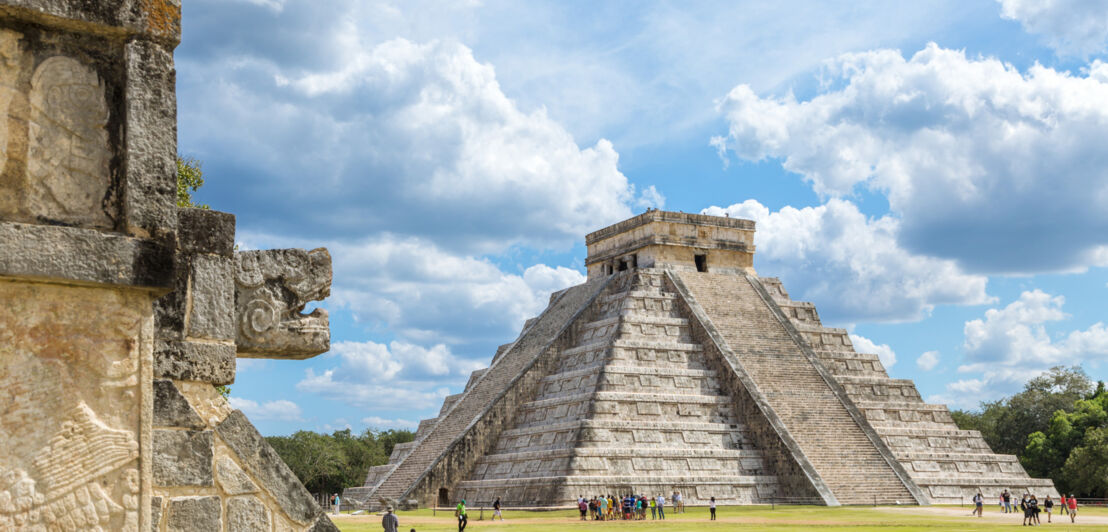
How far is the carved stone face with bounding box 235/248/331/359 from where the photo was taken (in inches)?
179

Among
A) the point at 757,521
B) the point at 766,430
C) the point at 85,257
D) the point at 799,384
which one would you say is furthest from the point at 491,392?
the point at 85,257

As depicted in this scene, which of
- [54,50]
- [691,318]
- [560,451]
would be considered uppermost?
[691,318]

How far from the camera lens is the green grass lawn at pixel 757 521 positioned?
21.9 metres

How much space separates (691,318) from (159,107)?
31748 millimetres

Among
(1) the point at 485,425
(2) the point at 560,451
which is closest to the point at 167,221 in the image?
(2) the point at 560,451

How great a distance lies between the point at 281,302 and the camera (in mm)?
4629

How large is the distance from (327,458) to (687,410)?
32.1 meters

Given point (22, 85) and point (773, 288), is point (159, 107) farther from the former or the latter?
point (773, 288)

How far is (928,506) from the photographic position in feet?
97.3

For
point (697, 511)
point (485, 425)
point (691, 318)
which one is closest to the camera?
point (697, 511)

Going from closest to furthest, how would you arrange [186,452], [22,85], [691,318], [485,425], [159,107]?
1. [22,85]
2. [159,107]
3. [186,452]
4. [485,425]
5. [691,318]

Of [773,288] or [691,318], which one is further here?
[773,288]

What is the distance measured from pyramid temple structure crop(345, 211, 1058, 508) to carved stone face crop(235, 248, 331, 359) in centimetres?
2244

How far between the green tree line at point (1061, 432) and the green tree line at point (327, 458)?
33292 mm
